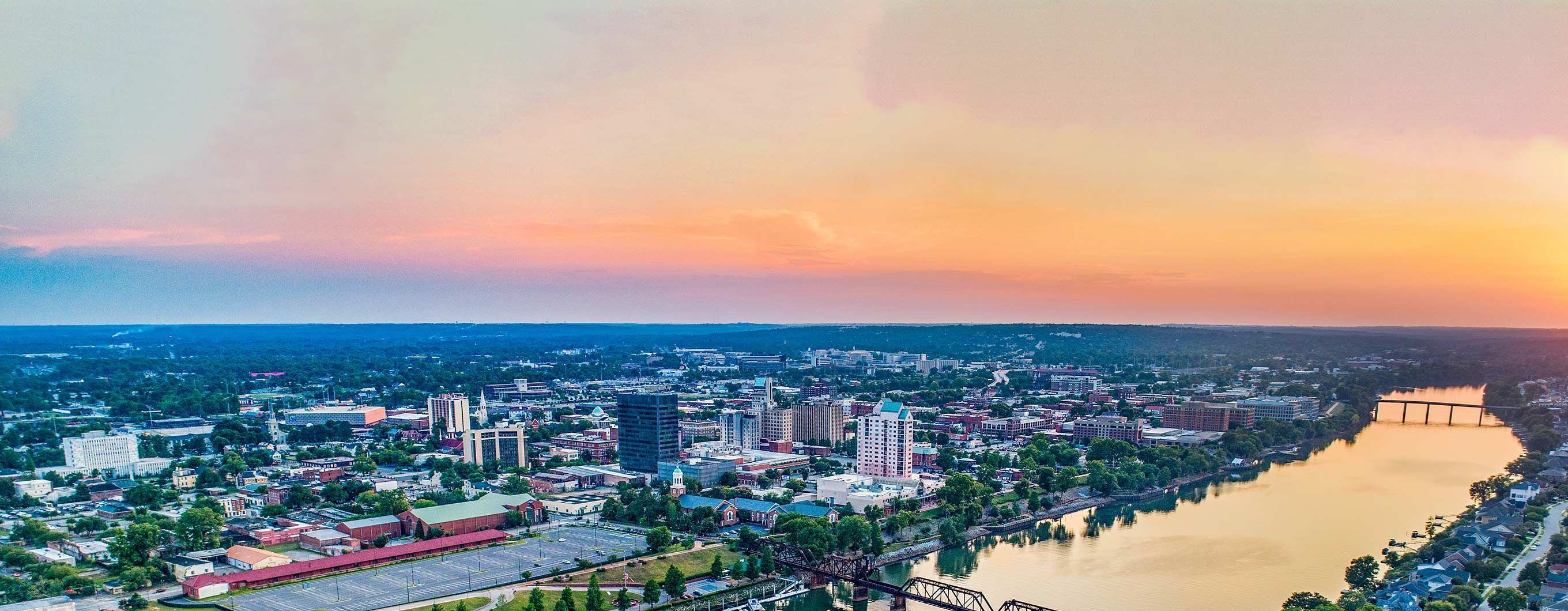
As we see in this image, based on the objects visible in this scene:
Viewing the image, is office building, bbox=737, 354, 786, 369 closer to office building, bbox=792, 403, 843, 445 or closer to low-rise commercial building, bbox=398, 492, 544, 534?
office building, bbox=792, 403, 843, 445

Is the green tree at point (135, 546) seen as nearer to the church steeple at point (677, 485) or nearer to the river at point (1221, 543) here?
the church steeple at point (677, 485)

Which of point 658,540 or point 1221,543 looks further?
point 1221,543

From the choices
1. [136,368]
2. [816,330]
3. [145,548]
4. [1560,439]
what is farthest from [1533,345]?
[136,368]

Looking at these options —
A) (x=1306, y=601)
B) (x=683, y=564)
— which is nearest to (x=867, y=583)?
(x=683, y=564)

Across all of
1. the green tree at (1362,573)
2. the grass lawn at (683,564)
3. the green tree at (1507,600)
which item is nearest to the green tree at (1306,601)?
the green tree at (1362,573)

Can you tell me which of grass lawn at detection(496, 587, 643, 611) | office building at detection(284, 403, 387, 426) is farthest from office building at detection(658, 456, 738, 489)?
office building at detection(284, 403, 387, 426)

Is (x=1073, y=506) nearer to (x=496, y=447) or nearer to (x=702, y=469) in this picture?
(x=702, y=469)

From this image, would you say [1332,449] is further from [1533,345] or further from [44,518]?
[1533,345]
